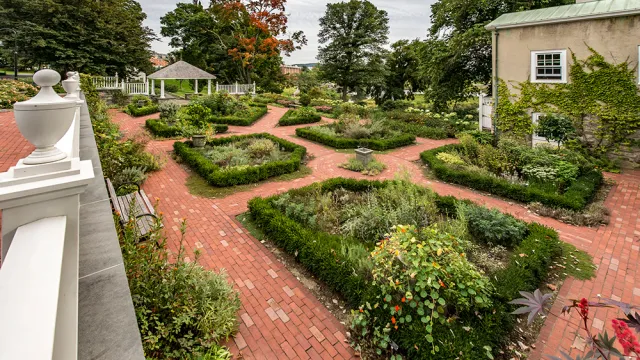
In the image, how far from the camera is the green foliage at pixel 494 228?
5195mm

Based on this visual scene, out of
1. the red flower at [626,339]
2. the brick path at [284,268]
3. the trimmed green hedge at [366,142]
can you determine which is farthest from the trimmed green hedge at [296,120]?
the red flower at [626,339]

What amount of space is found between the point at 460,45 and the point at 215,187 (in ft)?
48.1

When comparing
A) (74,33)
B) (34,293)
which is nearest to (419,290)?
(34,293)

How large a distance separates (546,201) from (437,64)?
510 inches

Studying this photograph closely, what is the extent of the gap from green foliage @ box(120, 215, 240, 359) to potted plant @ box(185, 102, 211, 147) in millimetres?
8378

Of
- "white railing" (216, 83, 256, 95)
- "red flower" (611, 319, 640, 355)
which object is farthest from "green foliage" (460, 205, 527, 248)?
"white railing" (216, 83, 256, 95)

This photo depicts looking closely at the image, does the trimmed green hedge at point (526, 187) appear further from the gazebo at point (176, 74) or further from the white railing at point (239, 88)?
the white railing at point (239, 88)

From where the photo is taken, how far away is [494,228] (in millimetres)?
5230

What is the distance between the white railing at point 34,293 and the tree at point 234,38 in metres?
30.9

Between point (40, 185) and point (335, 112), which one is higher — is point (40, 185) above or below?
below

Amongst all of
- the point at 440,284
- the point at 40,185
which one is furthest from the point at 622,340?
the point at 40,185

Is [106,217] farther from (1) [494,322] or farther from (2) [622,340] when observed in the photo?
(1) [494,322]

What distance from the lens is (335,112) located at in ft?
67.4

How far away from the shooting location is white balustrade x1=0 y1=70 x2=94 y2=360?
87cm
